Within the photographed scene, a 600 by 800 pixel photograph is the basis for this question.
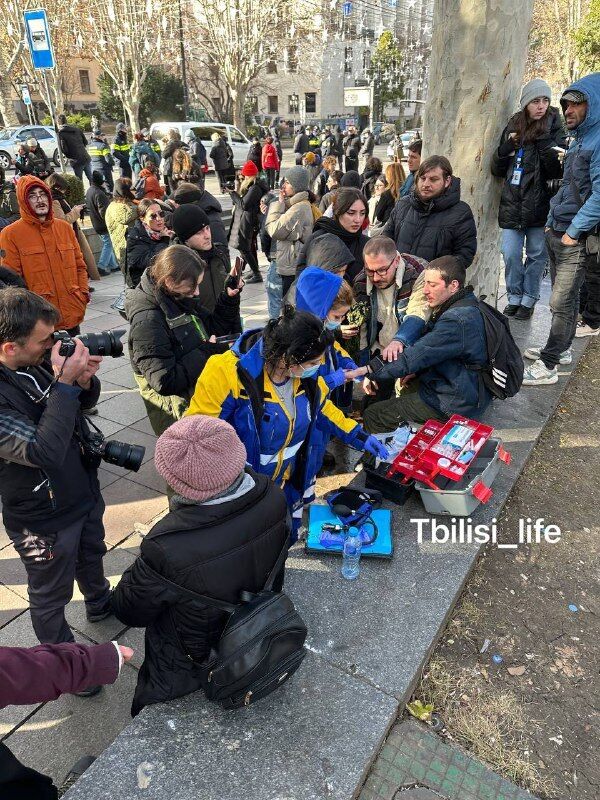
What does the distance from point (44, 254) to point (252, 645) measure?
12.3 feet

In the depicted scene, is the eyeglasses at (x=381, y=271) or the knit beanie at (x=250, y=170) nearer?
the eyeglasses at (x=381, y=271)

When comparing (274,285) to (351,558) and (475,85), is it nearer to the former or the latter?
(475,85)

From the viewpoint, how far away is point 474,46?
4.29m

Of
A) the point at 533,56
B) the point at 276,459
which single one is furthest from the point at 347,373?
the point at 533,56

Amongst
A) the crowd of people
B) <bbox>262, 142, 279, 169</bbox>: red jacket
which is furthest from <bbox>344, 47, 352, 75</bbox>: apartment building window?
the crowd of people

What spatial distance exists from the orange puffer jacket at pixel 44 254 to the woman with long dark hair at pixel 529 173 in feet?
12.3

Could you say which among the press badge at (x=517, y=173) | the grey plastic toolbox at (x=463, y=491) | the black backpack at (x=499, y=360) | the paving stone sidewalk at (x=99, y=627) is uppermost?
the press badge at (x=517, y=173)

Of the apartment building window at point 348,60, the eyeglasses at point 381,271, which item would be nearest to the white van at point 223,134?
the eyeglasses at point 381,271

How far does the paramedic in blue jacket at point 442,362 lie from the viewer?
3432mm

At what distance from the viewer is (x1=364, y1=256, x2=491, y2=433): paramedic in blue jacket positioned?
343 centimetres

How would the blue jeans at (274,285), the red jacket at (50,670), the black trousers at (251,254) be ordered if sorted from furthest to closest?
the black trousers at (251,254) < the blue jeans at (274,285) < the red jacket at (50,670)

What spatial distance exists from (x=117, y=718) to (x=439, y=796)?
143cm

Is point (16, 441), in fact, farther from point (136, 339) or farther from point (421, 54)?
point (421, 54)

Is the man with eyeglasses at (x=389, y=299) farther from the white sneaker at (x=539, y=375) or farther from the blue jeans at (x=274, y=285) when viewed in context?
the blue jeans at (x=274, y=285)
